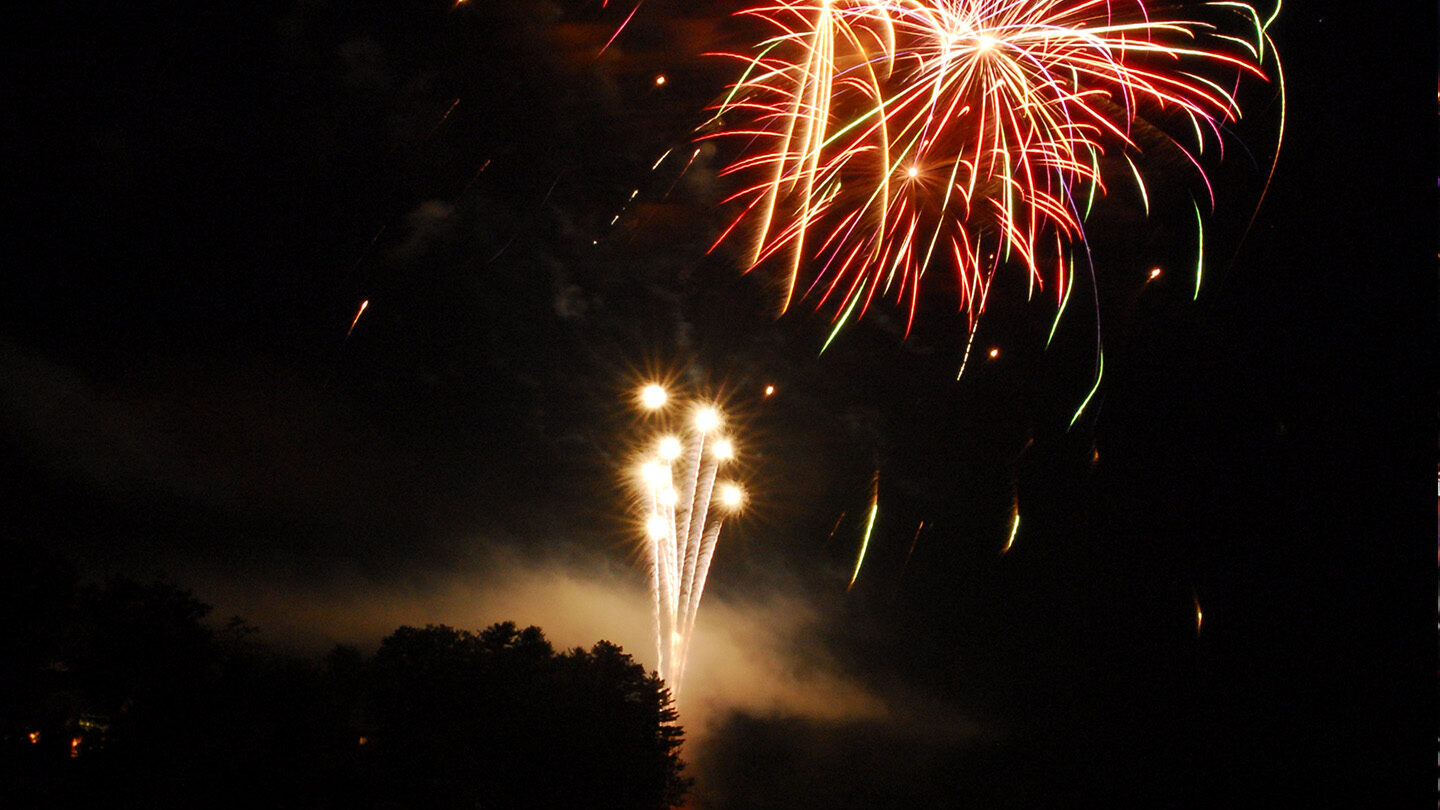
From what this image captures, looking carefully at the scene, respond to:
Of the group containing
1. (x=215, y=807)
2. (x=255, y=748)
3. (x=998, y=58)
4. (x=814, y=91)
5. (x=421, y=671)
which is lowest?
(x=215, y=807)

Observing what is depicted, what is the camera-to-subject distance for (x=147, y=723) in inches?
547

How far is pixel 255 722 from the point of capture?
13383 mm

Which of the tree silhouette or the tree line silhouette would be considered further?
the tree silhouette

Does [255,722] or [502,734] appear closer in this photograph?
[255,722]

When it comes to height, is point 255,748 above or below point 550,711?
below

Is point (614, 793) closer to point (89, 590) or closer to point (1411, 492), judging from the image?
point (89, 590)

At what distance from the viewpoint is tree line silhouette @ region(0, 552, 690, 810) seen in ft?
41.3

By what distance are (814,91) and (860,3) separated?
1.13m

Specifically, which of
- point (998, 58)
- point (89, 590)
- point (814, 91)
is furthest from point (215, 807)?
point (998, 58)

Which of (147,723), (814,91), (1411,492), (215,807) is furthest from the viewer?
(147,723)

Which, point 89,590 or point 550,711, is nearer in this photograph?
point 89,590

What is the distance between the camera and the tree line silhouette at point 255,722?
41.3 feet

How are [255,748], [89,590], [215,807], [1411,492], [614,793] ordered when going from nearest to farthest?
1. [1411,492]
2. [215,807]
3. [255,748]
4. [89,590]
5. [614,793]

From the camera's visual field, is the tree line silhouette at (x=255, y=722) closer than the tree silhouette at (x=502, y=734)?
Yes
